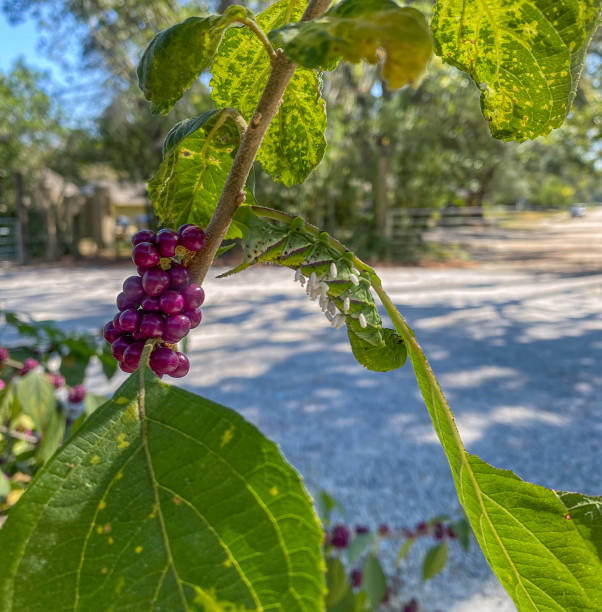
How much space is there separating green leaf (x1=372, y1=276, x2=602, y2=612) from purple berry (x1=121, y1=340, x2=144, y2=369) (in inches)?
4.4

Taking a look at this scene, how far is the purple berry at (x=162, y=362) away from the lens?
0.80 feet

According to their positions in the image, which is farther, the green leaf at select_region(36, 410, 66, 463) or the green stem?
the green leaf at select_region(36, 410, 66, 463)

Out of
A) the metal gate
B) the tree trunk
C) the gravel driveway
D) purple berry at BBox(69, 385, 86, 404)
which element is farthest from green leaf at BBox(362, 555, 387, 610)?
the metal gate

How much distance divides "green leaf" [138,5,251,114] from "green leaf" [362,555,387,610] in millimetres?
1032

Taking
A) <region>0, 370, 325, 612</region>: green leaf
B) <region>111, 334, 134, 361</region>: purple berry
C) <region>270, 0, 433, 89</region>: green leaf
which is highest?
<region>270, 0, 433, 89</region>: green leaf

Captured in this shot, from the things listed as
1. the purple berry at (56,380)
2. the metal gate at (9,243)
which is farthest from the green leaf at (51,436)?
the metal gate at (9,243)

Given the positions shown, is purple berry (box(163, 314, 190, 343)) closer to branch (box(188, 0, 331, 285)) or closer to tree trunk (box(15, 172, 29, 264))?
branch (box(188, 0, 331, 285))

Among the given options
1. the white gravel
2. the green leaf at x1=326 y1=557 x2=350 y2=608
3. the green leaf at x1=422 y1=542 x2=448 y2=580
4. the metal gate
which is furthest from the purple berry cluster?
the metal gate

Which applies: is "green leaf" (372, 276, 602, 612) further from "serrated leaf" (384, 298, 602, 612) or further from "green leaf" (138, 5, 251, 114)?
"green leaf" (138, 5, 251, 114)

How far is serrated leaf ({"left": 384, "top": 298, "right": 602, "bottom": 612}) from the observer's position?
240 millimetres

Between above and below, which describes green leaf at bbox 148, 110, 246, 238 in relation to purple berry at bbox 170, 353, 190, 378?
above

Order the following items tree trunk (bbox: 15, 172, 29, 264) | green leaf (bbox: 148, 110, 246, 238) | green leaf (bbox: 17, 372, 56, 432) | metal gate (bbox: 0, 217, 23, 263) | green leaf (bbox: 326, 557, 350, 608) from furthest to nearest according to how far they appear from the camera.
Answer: metal gate (bbox: 0, 217, 23, 263), tree trunk (bbox: 15, 172, 29, 264), green leaf (bbox: 326, 557, 350, 608), green leaf (bbox: 17, 372, 56, 432), green leaf (bbox: 148, 110, 246, 238)

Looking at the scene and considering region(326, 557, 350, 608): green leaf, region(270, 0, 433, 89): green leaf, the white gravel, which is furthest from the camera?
the white gravel

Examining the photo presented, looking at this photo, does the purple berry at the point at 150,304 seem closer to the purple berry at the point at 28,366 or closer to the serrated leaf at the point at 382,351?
the serrated leaf at the point at 382,351
